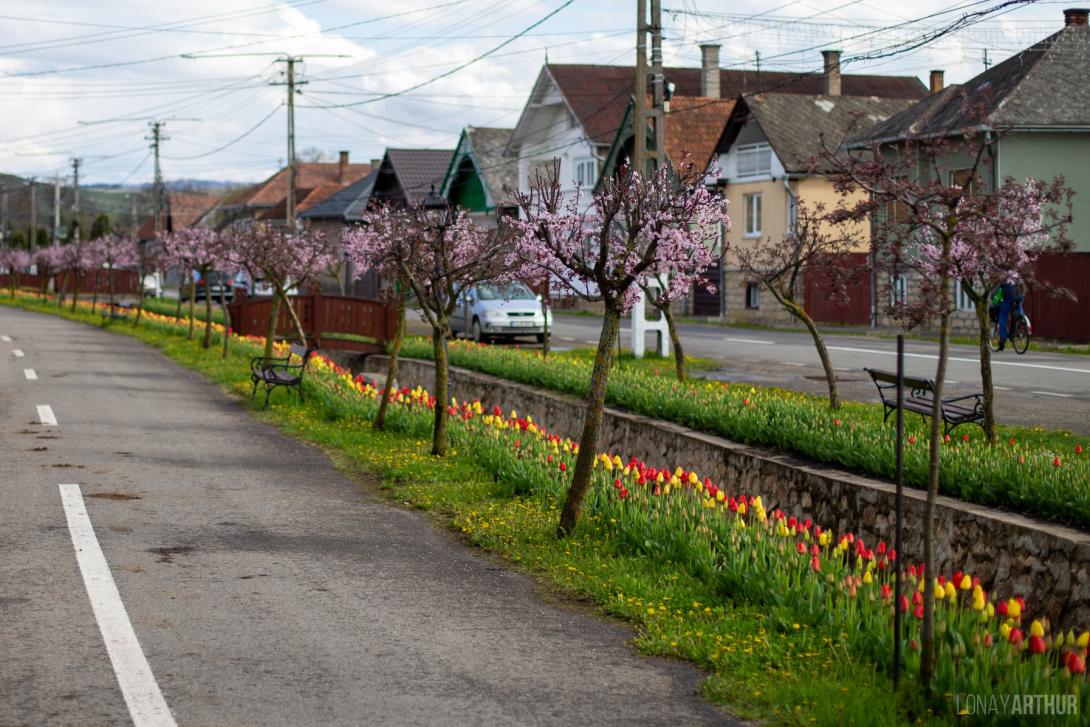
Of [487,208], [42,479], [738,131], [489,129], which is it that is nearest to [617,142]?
[738,131]

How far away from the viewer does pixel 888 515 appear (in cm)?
1001

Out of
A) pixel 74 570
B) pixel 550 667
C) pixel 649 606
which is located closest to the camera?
pixel 550 667

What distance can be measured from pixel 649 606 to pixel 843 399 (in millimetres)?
11524

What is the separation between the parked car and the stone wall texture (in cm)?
1702

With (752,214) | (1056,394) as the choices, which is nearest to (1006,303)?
(1056,394)

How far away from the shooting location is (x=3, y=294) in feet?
250

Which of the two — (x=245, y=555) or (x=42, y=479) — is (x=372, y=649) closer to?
(x=245, y=555)

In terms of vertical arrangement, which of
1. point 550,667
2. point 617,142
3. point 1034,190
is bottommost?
point 550,667

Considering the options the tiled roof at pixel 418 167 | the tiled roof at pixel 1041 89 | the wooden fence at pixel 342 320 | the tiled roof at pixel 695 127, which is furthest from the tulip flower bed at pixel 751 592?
the tiled roof at pixel 418 167

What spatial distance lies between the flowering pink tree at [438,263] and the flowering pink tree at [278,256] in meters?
9.37

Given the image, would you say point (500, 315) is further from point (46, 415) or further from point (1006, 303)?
point (46, 415)

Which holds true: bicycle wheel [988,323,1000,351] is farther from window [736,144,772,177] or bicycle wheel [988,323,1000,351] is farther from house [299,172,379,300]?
house [299,172,379,300]

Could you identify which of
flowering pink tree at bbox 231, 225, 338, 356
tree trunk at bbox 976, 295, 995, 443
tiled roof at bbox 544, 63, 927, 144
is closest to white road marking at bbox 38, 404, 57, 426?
flowering pink tree at bbox 231, 225, 338, 356

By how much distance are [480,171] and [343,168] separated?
40.0 metres
